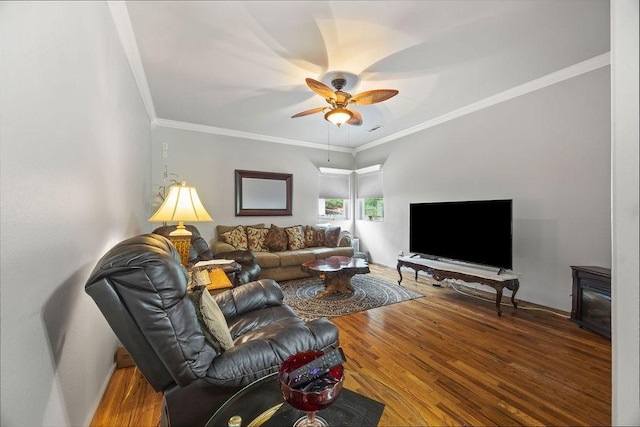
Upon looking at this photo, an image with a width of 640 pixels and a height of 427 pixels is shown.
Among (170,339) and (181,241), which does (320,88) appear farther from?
A: (170,339)

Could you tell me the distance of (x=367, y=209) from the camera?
235 inches

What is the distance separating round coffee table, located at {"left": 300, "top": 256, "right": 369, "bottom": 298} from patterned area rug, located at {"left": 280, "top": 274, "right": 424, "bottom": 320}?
10cm

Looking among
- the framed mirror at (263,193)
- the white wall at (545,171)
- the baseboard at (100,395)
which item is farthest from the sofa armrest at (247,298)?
the white wall at (545,171)

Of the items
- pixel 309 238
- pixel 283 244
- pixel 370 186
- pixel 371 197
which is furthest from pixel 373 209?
pixel 283 244

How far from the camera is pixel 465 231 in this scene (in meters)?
3.35

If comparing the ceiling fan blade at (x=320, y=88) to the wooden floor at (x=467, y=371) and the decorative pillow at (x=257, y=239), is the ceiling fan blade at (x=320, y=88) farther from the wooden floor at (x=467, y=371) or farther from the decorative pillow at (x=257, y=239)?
the decorative pillow at (x=257, y=239)

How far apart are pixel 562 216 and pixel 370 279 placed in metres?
2.60

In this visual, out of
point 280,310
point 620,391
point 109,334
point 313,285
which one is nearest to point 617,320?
point 620,391

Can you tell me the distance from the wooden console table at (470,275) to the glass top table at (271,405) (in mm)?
2445

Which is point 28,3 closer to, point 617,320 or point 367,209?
point 617,320

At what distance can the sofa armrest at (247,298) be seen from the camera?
188cm

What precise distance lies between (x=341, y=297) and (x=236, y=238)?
6.80 ft

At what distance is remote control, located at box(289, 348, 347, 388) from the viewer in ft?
2.68

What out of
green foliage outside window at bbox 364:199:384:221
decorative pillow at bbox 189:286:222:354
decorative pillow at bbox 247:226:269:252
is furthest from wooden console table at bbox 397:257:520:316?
decorative pillow at bbox 189:286:222:354
